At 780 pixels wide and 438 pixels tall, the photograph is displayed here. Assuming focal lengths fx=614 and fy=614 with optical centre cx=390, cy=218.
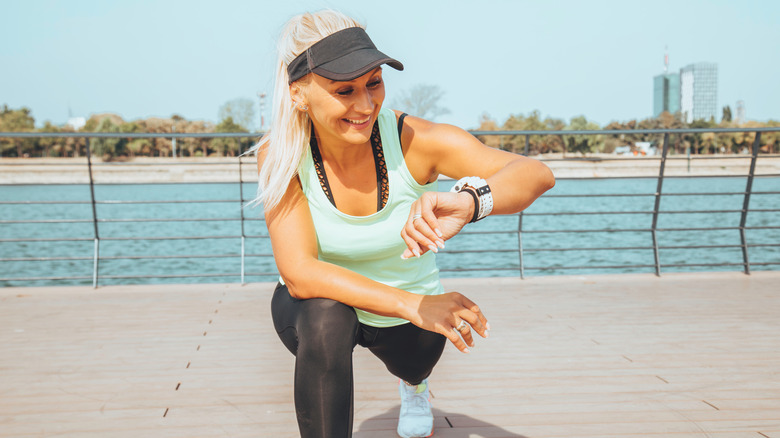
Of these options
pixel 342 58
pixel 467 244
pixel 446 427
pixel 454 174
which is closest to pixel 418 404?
pixel 446 427

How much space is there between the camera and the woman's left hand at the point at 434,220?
1.01 m

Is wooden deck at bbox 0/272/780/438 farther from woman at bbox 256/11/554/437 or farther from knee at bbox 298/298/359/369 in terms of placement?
knee at bbox 298/298/359/369

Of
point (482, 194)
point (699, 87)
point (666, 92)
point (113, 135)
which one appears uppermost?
point (699, 87)

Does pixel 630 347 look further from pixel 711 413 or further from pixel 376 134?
pixel 376 134

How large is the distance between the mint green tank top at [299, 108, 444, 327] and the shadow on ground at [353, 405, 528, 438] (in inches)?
18.0

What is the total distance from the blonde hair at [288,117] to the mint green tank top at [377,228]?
7 cm

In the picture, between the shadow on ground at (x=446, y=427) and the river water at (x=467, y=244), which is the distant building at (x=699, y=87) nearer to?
the river water at (x=467, y=244)

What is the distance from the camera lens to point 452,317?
1221mm

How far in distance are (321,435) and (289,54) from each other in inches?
33.1

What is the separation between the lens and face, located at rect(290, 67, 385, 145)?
52.5 inches

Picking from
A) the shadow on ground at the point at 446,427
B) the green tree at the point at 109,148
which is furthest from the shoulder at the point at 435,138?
the green tree at the point at 109,148

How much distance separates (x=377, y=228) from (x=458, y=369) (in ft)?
3.58

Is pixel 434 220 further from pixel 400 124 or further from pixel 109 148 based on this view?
pixel 109 148

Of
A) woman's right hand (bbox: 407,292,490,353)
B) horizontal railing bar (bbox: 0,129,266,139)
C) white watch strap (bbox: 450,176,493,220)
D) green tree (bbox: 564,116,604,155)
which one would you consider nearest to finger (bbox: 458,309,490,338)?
woman's right hand (bbox: 407,292,490,353)
